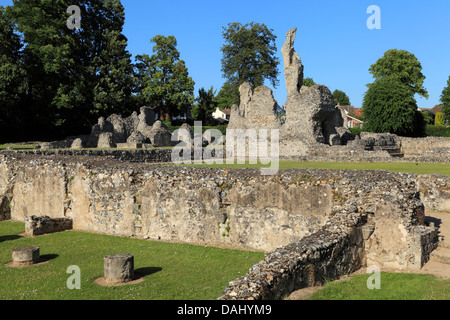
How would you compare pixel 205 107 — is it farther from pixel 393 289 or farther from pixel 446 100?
pixel 393 289

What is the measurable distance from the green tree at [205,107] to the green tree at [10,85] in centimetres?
2844

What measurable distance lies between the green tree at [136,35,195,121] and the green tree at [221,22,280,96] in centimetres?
725

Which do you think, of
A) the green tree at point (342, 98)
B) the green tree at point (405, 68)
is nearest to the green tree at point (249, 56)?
the green tree at point (405, 68)

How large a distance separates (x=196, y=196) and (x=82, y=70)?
37112 millimetres

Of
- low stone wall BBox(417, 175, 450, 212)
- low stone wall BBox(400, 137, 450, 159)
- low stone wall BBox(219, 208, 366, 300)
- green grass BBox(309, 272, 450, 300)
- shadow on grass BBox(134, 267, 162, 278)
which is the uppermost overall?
low stone wall BBox(400, 137, 450, 159)

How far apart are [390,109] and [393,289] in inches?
1856

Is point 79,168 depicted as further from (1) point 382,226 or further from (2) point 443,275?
(2) point 443,275

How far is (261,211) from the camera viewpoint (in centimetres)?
1005

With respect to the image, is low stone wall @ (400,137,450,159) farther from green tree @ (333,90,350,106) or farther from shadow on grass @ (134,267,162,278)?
green tree @ (333,90,350,106)

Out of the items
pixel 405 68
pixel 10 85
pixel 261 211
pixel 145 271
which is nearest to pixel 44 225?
pixel 145 271

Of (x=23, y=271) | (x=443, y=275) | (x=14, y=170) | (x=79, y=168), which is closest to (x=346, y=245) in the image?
(x=443, y=275)

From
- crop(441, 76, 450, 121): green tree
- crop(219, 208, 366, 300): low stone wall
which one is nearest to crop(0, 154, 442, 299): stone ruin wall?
crop(219, 208, 366, 300): low stone wall

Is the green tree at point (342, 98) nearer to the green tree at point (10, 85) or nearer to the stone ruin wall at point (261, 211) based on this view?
the green tree at point (10, 85)

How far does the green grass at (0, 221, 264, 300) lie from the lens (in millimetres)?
7445
